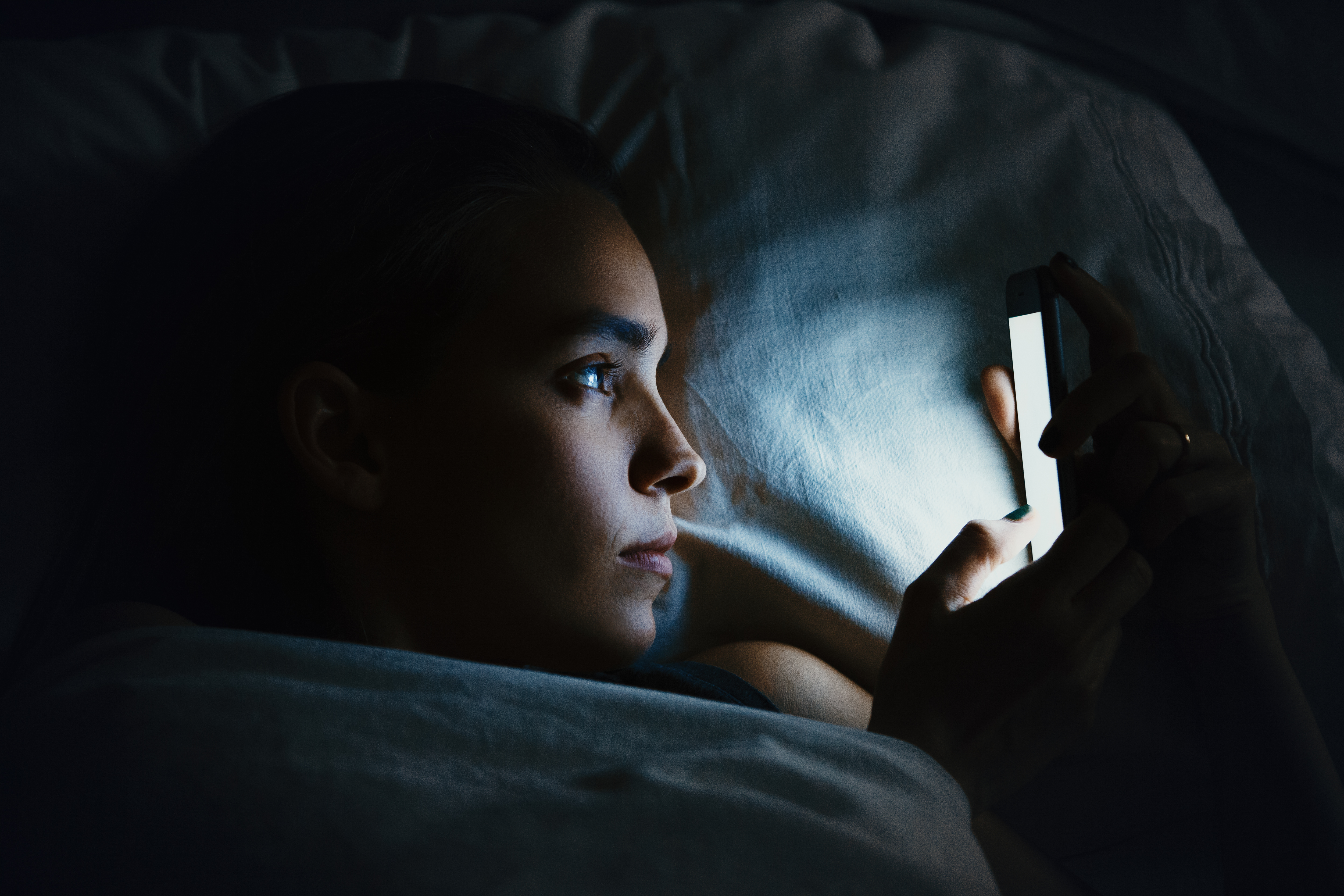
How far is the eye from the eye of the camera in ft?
2.32

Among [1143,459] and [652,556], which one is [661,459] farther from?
[1143,459]

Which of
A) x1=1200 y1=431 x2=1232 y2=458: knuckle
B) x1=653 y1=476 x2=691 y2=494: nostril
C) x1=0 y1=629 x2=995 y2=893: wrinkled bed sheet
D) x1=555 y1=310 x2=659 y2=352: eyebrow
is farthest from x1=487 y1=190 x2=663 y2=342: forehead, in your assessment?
x1=1200 y1=431 x2=1232 y2=458: knuckle

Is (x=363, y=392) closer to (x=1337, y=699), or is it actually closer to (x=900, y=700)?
(x=900, y=700)

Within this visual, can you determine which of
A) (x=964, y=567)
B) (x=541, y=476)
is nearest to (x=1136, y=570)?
(x=964, y=567)

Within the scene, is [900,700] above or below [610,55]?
below

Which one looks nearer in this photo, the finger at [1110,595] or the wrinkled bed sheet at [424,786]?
the wrinkled bed sheet at [424,786]

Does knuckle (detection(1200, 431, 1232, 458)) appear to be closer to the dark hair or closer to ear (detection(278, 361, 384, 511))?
the dark hair

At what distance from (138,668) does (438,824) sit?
23cm

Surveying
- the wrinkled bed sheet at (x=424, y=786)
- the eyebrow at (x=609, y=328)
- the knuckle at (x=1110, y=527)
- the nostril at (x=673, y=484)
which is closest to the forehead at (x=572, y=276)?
the eyebrow at (x=609, y=328)

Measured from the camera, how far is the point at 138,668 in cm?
49

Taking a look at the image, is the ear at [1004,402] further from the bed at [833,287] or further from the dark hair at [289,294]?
the dark hair at [289,294]

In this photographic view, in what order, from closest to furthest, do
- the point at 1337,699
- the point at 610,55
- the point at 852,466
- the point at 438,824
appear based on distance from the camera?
the point at 438,824 < the point at 1337,699 < the point at 852,466 < the point at 610,55

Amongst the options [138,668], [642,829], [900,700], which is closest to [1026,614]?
[900,700]

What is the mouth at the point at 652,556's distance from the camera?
2.32 feet
